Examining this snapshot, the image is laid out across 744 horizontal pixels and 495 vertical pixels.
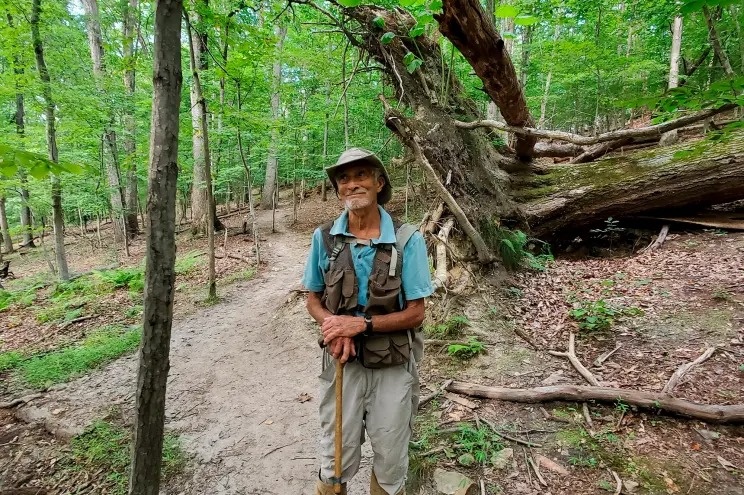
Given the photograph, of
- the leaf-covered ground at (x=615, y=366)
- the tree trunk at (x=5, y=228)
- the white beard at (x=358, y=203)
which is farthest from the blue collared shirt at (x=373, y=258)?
the tree trunk at (x=5, y=228)

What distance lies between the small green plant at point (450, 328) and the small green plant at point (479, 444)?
1.79 meters

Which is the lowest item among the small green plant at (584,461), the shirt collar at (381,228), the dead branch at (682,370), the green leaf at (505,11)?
the small green plant at (584,461)

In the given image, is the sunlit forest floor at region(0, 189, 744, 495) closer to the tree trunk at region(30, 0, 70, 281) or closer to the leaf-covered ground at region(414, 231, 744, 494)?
the leaf-covered ground at region(414, 231, 744, 494)

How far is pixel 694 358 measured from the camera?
4098 millimetres

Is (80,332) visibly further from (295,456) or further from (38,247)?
(38,247)

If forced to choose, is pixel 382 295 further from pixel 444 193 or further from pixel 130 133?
pixel 130 133

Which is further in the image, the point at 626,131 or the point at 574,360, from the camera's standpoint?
the point at 626,131

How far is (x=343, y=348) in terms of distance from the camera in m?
2.30

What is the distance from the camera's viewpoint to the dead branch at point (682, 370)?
3.63 metres

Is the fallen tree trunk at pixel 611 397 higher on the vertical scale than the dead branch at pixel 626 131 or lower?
lower

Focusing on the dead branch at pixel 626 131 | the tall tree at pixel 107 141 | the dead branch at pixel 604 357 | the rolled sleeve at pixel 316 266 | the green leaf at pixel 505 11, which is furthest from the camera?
the tall tree at pixel 107 141

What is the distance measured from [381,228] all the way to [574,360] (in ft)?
11.5

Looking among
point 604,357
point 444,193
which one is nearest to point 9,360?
point 444,193

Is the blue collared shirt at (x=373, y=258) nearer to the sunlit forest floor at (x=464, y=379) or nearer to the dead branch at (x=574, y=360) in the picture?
the sunlit forest floor at (x=464, y=379)
